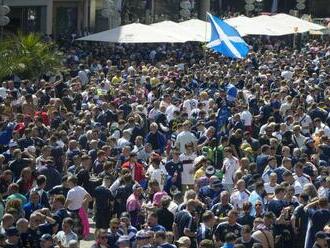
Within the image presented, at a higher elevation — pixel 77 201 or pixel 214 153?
pixel 214 153

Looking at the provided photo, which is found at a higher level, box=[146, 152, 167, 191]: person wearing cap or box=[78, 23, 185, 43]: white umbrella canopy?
box=[78, 23, 185, 43]: white umbrella canopy

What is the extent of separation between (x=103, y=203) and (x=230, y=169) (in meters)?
2.72

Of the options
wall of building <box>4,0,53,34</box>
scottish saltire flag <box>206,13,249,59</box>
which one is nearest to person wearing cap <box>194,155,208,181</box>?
scottish saltire flag <box>206,13,249,59</box>

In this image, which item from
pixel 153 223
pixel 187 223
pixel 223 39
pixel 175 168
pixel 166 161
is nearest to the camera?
pixel 153 223

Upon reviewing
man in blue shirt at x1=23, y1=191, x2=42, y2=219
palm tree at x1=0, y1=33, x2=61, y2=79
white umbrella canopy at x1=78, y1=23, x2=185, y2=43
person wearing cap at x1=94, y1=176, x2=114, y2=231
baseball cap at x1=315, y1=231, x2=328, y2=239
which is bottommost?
person wearing cap at x1=94, y1=176, x2=114, y2=231

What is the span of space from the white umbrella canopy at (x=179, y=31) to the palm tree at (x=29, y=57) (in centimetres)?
724

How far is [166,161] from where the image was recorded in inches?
712

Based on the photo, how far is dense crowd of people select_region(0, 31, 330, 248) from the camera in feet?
43.6

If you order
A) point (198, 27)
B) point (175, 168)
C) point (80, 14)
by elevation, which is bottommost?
point (175, 168)

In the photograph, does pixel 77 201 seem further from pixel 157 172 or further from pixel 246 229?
pixel 246 229

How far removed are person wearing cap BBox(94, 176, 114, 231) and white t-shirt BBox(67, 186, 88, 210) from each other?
0.50 metres

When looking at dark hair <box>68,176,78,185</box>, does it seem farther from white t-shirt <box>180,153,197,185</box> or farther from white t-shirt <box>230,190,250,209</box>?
white t-shirt <box>180,153,197,185</box>

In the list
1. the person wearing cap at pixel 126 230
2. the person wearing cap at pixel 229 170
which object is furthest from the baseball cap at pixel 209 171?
the person wearing cap at pixel 126 230

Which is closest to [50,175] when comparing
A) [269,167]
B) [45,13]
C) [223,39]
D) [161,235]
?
[269,167]
